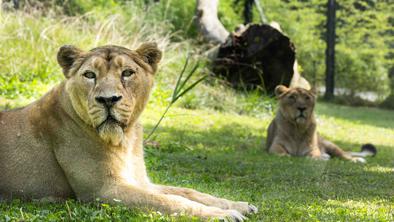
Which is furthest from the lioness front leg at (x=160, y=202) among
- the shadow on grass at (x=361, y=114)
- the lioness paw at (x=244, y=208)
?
the shadow on grass at (x=361, y=114)

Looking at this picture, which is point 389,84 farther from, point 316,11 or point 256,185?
point 256,185

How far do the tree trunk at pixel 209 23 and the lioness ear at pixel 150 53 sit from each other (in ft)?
46.6

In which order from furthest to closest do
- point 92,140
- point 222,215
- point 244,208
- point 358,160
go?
point 358,160 < point 244,208 < point 92,140 < point 222,215

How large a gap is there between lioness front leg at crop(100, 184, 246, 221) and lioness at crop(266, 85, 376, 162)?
6.77 meters

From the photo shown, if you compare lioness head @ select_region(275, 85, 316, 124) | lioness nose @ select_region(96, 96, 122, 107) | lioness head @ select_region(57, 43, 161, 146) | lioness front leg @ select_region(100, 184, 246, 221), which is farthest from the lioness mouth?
lioness head @ select_region(275, 85, 316, 124)

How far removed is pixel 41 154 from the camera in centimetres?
557

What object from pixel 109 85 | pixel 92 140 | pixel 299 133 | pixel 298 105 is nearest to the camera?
pixel 109 85

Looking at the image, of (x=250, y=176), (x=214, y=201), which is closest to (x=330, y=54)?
(x=250, y=176)

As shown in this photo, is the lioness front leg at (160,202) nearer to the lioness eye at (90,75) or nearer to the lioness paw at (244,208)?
the lioness paw at (244,208)

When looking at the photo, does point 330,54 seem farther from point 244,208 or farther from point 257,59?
point 244,208

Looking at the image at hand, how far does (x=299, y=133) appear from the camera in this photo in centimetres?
1213

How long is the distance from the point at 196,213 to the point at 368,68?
1091 inches

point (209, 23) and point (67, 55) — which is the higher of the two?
point (67, 55)

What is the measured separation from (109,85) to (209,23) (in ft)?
51.1
